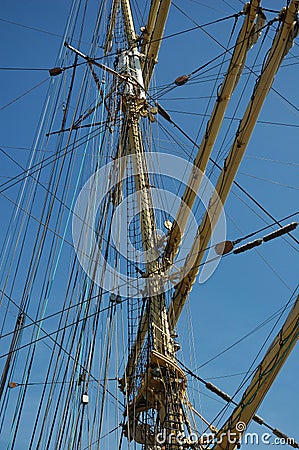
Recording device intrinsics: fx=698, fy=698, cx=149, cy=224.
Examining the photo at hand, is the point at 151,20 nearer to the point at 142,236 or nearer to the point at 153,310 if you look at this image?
A: the point at 142,236

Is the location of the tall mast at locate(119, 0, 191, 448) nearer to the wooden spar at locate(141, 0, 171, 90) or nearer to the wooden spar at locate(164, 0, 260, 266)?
the wooden spar at locate(164, 0, 260, 266)

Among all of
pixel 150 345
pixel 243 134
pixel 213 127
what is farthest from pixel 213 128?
pixel 150 345

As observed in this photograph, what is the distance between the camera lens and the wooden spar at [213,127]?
12.5 meters

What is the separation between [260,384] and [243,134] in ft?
15.9

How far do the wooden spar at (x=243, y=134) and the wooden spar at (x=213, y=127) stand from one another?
63 cm

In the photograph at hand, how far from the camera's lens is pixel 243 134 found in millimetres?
11562

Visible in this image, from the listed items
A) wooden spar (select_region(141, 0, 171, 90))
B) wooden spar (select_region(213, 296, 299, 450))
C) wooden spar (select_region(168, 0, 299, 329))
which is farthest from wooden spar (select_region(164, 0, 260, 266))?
wooden spar (select_region(213, 296, 299, 450))

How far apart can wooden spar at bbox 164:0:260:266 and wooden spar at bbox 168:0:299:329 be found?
24.9 inches

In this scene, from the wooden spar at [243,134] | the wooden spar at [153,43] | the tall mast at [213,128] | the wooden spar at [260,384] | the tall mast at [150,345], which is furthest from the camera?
the wooden spar at [153,43]

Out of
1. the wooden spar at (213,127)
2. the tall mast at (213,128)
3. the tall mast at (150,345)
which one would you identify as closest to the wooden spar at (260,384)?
the tall mast at (150,345)

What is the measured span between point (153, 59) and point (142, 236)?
16.6 feet

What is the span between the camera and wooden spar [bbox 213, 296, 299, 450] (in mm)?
8059

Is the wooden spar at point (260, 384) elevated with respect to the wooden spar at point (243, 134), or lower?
lower

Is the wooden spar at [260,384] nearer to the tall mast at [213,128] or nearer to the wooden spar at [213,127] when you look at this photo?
the tall mast at [213,128]
